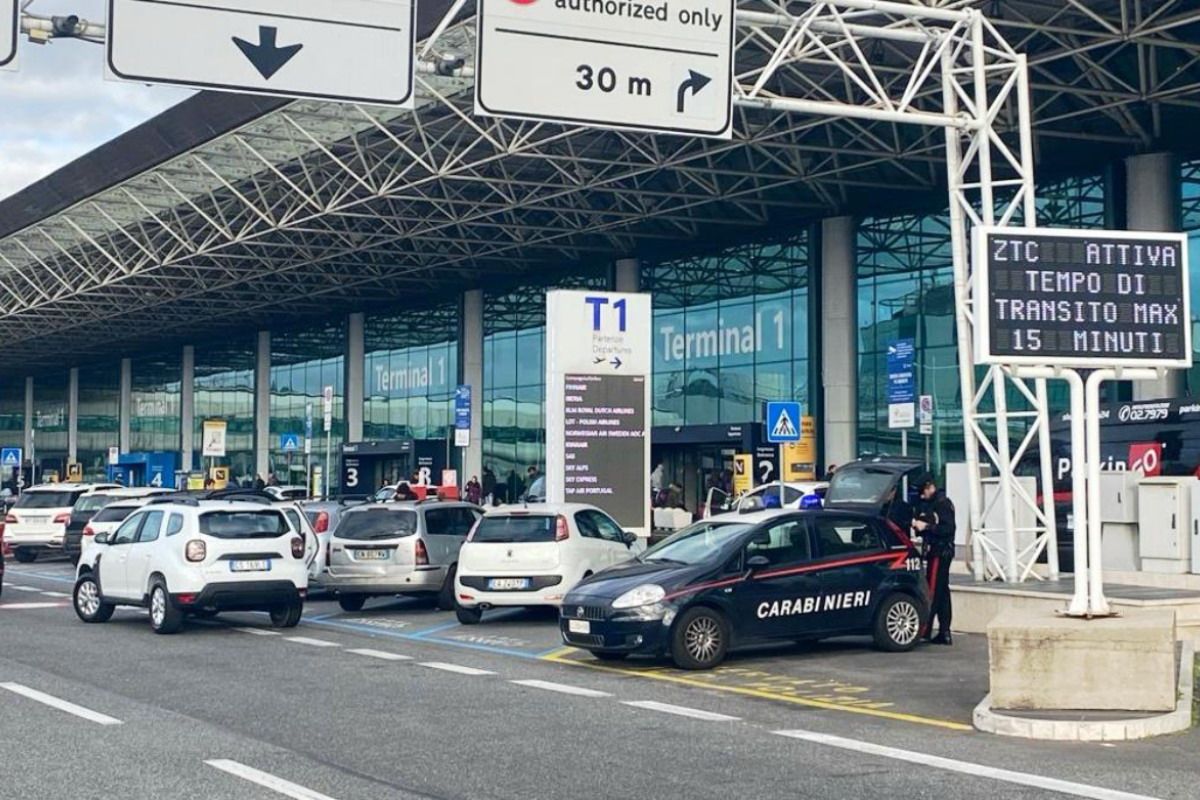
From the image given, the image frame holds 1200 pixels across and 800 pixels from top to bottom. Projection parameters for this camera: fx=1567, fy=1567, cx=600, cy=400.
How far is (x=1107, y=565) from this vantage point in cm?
2091

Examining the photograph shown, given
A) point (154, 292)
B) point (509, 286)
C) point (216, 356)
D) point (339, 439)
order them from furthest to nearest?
point (216, 356)
point (339, 439)
point (154, 292)
point (509, 286)

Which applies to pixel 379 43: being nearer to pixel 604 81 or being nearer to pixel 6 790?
pixel 604 81

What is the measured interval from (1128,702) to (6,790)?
736 centimetres

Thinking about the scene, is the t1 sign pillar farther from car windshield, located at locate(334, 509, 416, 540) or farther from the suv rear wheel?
the suv rear wheel

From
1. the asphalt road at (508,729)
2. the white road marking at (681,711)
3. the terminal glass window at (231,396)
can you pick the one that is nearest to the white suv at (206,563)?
the asphalt road at (508,729)

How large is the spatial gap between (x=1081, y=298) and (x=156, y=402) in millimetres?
75473

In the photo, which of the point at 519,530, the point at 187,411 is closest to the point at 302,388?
the point at 187,411

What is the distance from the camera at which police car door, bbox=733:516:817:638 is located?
48.6ft

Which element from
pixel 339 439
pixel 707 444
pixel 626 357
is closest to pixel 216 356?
pixel 339 439

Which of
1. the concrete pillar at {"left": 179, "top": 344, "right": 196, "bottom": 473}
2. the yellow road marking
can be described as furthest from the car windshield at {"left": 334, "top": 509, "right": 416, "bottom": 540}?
the concrete pillar at {"left": 179, "top": 344, "right": 196, "bottom": 473}

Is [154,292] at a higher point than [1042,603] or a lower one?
higher

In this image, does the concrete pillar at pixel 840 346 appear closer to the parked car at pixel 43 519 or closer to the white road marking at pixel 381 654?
the parked car at pixel 43 519

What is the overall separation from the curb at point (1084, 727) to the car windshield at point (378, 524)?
11.4 m

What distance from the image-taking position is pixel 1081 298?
1276cm
